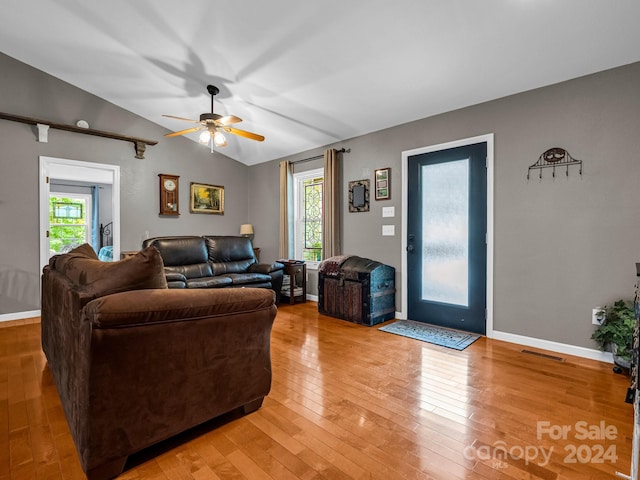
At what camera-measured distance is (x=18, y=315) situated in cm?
432

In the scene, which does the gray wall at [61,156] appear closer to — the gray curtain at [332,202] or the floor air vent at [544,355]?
the gray curtain at [332,202]

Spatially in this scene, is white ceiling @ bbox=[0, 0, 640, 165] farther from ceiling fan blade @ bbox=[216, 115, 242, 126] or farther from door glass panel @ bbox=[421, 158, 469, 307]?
door glass panel @ bbox=[421, 158, 469, 307]

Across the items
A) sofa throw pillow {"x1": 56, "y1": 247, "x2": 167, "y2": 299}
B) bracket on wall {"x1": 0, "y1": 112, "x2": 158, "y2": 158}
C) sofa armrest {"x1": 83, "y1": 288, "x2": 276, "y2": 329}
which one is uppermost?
bracket on wall {"x1": 0, "y1": 112, "x2": 158, "y2": 158}

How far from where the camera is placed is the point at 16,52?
4.14 m

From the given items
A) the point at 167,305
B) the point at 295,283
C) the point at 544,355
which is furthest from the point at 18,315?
the point at 544,355

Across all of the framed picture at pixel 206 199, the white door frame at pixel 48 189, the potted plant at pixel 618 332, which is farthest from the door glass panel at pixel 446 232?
the white door frame at pixel 48 189

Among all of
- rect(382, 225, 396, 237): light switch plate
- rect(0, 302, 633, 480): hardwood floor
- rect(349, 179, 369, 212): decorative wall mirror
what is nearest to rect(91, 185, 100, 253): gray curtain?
rect(0, 302, 633, 480): hardwood floor

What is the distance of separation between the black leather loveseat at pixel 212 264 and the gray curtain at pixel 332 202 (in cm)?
92

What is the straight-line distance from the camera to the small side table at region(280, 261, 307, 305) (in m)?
5.21

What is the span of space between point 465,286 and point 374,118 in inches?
94.9

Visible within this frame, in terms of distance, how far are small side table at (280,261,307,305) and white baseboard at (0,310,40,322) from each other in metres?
3.47

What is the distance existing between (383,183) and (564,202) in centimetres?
205

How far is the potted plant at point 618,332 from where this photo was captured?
251 centimetres

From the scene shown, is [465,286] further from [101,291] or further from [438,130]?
[101,291]
